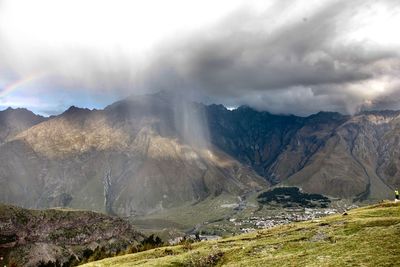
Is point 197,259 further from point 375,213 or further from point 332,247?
point 375,213

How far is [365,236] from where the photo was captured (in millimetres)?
53531

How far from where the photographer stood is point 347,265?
134 ft

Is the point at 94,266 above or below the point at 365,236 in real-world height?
below

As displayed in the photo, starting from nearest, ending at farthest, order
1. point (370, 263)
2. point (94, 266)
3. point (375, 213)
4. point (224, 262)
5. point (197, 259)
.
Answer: point (370, 263) < point (224, 262) < point (197, 259) < point (94, 266) < point (375, 213)

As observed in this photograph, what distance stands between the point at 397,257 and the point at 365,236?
43.3 feet

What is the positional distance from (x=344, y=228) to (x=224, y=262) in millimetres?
21193

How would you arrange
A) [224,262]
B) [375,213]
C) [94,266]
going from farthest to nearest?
[375,213], [94,266], [224,262]

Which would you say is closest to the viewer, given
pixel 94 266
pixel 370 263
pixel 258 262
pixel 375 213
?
pixel 370 263

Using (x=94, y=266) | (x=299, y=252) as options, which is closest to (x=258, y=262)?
(x=299, y=252)

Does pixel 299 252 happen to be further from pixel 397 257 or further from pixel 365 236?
pixel 397 257

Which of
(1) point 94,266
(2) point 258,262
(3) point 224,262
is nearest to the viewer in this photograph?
(2) point 258,262

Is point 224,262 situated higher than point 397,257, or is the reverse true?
point 397,257

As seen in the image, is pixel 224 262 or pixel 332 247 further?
pixel 224 262

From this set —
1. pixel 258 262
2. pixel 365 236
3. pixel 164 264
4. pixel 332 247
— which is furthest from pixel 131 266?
pixel 365 236
